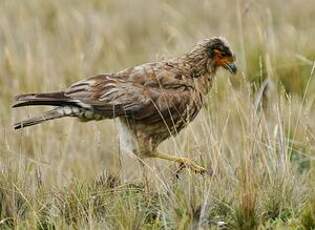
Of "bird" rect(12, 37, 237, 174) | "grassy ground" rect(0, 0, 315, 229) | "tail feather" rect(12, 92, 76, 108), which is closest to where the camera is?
"grassy ground" rect(0, 0, 315, 229)

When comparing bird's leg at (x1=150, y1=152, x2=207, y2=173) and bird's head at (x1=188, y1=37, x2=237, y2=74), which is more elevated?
bird's head at (x1=188, y1=37, x2=237, y2=74)

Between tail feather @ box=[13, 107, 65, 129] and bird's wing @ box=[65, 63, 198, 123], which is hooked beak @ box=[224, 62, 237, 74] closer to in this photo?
bird's wing @ box=[65, 63, 198, 123]

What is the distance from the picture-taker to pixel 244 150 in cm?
625

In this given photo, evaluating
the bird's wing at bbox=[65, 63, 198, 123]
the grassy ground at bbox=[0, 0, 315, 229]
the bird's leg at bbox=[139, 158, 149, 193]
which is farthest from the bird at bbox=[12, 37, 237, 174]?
the bird's leg at bbox=[139, 158, 149, 193]

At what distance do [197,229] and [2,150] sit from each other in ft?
5.14

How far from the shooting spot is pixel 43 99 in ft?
21.9

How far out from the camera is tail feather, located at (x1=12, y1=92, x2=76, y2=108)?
21.9 ft

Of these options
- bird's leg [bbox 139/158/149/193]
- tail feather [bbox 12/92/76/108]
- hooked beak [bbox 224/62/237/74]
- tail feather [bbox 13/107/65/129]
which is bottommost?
bird's leg [bbox 139/158/149/193]

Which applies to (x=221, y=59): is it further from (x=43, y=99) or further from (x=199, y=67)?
(x=43, y=99)

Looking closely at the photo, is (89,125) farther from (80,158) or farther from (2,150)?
(2,150)

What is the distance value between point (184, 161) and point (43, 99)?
94 cm

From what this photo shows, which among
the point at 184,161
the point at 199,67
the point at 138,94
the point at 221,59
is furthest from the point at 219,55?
the point at 184,161

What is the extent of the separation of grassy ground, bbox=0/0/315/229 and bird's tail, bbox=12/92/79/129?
167 mm

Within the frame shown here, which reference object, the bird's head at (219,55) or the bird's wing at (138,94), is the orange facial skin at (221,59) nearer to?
the bird's head at (219,55)
